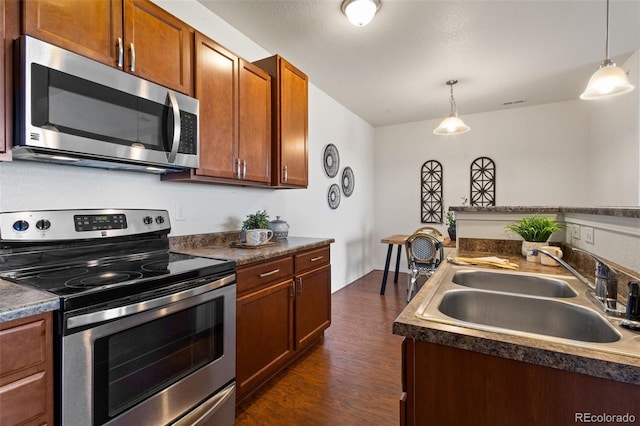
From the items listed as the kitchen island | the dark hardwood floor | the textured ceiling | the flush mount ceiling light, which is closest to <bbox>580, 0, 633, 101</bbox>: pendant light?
the textured ceiling

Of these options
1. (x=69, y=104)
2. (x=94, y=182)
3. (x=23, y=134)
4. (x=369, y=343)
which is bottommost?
(x=369, y=343)

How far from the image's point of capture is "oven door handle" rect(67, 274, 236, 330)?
0.96 metres

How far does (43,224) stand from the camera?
4.32 ft

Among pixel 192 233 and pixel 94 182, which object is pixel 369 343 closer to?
pixel 192 233

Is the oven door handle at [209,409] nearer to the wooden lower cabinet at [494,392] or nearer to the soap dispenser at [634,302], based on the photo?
the wooden lower cabinet at [494,392]

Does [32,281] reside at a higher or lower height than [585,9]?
lower

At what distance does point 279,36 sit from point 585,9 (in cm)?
232

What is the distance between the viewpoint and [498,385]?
72 centimetres

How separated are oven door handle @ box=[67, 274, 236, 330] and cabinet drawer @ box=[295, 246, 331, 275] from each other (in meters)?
0.77

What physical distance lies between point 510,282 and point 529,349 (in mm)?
865

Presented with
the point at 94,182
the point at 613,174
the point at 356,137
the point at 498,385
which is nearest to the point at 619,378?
the point at 498,385

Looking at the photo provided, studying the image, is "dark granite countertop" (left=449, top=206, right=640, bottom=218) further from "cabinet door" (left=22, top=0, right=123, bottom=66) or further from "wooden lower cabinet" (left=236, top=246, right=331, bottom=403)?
"cabinet door" (left=22, top=0, right=123, bottom=66)

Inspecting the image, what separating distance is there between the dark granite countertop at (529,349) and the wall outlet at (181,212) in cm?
165

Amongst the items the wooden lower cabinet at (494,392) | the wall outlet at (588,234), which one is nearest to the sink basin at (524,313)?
the wooden lower cabinet at (494,392)
